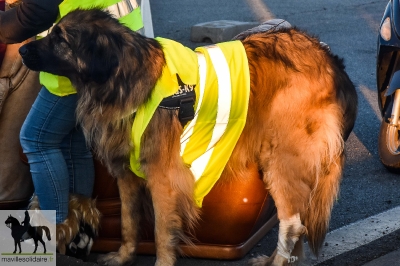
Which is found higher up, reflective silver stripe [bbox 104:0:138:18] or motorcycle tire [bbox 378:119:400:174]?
reflective silver stripe [bbox 104:0:138:18]

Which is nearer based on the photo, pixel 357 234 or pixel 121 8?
pixel 121 8

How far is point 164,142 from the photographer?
3648 mm

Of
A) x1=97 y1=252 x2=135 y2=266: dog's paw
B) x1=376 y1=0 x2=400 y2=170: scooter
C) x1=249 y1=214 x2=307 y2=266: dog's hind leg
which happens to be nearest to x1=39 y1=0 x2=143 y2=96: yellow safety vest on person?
x1=97 y1=252 x2=135 y2=266: dog's paw

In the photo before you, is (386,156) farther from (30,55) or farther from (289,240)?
(30,55)

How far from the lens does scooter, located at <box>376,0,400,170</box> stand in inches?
202

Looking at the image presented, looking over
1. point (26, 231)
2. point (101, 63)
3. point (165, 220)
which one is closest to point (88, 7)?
point (101, 63)

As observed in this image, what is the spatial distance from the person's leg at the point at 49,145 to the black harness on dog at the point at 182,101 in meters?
0.53

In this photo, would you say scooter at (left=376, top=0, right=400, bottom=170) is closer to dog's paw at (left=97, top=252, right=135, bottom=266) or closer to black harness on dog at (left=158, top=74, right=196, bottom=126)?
black harness on dog at (left=158, top=74, right=196, bottom=126)

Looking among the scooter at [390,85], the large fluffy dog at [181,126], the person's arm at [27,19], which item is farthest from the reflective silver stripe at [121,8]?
the scooter at [390,85]

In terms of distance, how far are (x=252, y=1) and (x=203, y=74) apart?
355 inches

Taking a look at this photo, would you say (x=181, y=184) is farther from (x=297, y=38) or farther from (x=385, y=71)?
(x=385, y=71)

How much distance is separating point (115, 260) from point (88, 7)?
146cm

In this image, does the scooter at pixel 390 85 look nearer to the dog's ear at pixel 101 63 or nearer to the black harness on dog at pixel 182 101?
the black harness on dog at pixel 182 101

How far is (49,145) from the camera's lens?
3838 mm
